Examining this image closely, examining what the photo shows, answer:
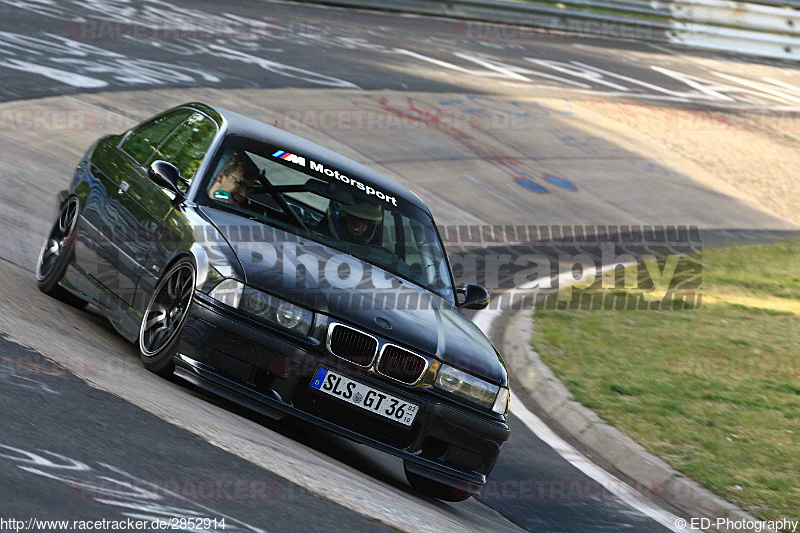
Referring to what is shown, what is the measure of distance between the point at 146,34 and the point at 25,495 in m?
18.9

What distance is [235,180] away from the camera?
6945 millimetres

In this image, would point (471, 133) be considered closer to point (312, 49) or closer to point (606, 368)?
point (312, 49)

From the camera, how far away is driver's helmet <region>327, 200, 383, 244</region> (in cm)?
694

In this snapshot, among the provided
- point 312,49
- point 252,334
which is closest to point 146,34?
point 312,49

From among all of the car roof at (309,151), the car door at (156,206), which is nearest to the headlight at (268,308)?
the car door at (156,206)

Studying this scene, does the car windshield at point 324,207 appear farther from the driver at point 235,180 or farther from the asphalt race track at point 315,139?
the asphalt race track at point 315,139

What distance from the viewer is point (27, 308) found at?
23.0 ft

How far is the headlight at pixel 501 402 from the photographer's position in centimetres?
617

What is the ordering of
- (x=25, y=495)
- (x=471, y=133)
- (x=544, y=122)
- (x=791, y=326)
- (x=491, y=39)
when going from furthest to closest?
1. (x=491, y=39)
2. (x=544, y=122)
3. (x=471, y=133)
4. (x=791, y=326)
5. (x=25, y=495)

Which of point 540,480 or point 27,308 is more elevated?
point 27,308

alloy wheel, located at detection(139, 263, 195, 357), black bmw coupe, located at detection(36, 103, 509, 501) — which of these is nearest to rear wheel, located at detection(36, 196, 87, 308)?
black bmw coupe, located at detection(36, 103, 509, 501)

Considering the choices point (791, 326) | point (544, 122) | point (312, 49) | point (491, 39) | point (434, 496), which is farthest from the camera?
point (491, 39)

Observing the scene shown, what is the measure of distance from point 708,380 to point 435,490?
13.7ft

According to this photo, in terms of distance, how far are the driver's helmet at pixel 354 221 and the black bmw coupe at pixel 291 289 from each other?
10 mm
